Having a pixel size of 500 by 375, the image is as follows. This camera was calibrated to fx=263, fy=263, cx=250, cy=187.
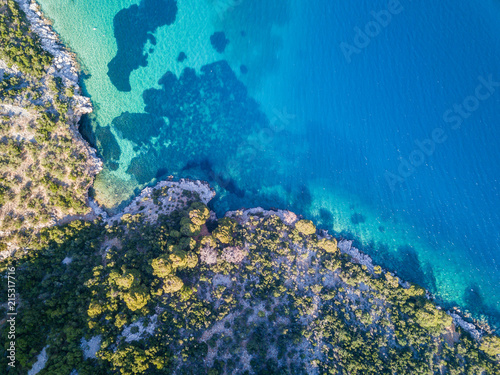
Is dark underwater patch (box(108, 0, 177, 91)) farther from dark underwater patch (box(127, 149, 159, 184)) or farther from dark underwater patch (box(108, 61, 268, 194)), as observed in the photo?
dark underwater patch (box(127, 149, 159, 184))

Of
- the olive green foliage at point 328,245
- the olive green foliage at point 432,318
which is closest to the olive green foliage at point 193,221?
the olive green foliage at point 328,245

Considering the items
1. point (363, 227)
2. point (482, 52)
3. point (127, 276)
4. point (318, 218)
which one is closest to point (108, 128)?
point (127, 276)

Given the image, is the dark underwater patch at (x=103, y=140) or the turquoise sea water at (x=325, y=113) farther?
the turquoise sea water at (x=325, y=113)

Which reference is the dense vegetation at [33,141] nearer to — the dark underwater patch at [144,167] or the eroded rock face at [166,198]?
the dark underwater patch at [144,167]

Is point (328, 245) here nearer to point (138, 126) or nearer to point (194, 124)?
point (194, 124)

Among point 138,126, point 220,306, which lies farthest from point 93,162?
point 220,306

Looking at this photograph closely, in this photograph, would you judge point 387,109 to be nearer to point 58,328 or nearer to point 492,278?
point 492,278
